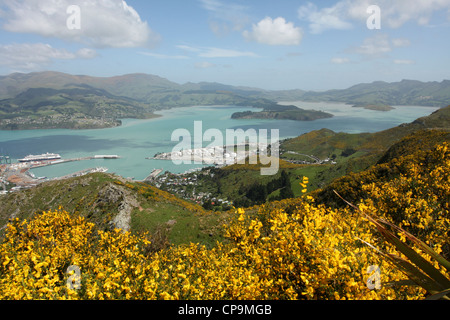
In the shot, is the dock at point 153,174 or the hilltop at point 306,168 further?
the dock at point 153,174

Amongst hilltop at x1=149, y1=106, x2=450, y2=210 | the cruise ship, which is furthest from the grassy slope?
Result: the cruise ship

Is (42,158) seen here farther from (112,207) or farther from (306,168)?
(306,168)

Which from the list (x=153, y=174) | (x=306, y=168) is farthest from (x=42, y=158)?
(x=306, y=168)

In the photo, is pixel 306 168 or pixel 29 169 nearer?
pixel 306 168

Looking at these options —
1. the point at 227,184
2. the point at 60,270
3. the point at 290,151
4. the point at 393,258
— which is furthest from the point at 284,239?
the point at 290,151

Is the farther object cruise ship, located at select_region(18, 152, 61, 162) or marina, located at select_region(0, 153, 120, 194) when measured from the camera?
cruise ship, located at select_region(18, 152, 61, 162)

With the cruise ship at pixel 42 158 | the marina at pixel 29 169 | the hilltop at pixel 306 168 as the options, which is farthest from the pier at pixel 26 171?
the hilltop at pixel 306 168

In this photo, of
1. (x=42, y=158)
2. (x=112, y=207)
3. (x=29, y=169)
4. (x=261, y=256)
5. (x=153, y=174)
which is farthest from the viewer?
(x=42, y=158)

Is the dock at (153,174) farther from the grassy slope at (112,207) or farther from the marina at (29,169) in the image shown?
the grassy slope at (112,207)

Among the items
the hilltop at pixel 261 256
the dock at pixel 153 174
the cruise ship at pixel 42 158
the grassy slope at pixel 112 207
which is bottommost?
the dock at pixel 153 174

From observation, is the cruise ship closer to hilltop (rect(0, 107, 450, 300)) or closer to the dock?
the dock

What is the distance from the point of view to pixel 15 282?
7152 mm
